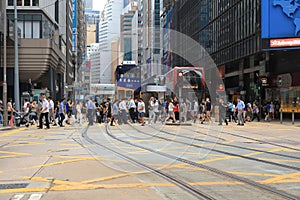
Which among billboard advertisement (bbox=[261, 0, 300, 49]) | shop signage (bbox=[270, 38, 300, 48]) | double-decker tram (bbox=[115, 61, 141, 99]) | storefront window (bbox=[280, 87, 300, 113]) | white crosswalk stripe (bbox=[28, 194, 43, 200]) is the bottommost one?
white crosswalk stripe (bbox=[28, 194, 43, 200])

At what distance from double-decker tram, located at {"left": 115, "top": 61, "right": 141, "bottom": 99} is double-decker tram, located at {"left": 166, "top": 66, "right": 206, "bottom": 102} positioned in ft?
7.36

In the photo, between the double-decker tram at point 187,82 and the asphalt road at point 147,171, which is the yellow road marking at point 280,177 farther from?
the double-decker tram at point 187,82

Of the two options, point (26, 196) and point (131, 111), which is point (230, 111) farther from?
point (26, 196)

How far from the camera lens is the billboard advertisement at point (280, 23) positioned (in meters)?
31.5

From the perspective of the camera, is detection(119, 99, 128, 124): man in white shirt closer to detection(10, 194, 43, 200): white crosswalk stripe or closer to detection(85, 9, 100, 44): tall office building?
detection(10, 194, 43, 200): white crosswalk stripe

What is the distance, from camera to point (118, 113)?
2423cm

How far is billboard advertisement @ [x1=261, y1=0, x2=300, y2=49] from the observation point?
31.5 metres

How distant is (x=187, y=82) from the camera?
26484mm

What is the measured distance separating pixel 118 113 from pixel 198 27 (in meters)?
33.1

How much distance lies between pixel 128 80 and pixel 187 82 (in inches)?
137

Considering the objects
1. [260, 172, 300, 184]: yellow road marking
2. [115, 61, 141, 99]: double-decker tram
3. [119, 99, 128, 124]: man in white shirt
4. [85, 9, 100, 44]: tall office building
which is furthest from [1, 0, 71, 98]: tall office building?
[260, 172, 300, 184]: yellow road marking

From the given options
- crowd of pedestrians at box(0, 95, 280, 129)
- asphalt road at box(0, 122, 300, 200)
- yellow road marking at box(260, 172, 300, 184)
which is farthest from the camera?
crowd of pedestrians at box(0, 95, 280, 129)

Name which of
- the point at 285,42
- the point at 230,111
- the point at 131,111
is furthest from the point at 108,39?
the point at 285,42

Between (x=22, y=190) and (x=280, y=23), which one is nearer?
(x=22, y=190)
